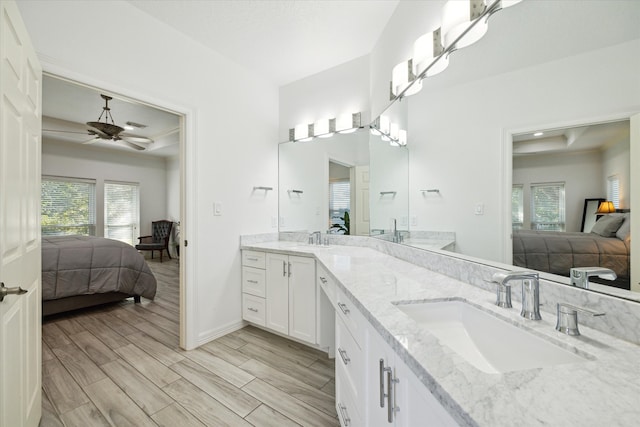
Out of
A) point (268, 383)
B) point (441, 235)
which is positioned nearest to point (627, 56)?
point (441, 235)

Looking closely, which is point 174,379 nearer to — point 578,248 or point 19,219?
point 19,219

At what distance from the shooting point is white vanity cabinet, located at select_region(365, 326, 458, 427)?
22.4 inches

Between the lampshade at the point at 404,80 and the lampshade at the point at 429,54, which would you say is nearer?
the lampshade at the point at 429,54

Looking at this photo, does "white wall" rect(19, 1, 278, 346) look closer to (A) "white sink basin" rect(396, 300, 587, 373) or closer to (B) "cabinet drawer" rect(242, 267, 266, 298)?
(B) "cabinet drawer" rect(242, 267, 266, 298)

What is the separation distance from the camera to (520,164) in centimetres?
95

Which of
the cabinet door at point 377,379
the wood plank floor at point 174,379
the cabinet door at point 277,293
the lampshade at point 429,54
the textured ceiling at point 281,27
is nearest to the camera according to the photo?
the cabinet door at point 377,379

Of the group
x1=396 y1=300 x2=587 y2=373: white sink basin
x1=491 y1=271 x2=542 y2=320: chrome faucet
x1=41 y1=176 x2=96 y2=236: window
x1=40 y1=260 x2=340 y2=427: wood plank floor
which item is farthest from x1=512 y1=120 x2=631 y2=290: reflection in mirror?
x1=41 y1=176 x2=96 y2=236: window

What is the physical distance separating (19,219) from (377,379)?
5.12 ft

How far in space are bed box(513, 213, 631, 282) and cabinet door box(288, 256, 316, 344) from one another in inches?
59.2

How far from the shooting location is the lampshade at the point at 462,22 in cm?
109

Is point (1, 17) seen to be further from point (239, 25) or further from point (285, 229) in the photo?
point (285, 229)

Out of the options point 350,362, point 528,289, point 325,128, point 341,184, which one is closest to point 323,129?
point 325,128

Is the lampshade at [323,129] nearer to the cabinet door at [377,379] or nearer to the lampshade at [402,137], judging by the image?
the lampshade at [402,137]

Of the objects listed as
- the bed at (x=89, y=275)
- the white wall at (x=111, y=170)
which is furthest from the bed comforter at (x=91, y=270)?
the white wall at (x=111, y=170)
